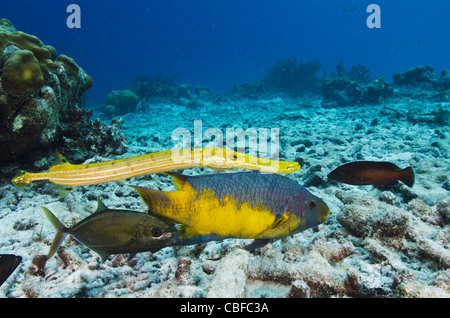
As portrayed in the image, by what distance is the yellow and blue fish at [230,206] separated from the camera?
1.84 m

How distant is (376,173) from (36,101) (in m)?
5.52

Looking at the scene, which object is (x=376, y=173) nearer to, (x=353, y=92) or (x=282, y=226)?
(x=282, y=226)

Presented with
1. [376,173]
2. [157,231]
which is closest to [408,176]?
[376,173]

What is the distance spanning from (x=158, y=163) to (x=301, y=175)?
11.4 ft

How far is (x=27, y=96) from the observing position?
4.32 m

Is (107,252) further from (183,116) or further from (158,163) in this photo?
(183,116)

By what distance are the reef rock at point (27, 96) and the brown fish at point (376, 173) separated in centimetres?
504

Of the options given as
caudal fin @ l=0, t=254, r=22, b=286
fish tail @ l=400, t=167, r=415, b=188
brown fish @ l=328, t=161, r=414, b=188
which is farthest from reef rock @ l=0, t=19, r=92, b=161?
fish tail @ l=400, t=167, r=415, b=188

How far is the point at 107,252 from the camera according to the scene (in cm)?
208

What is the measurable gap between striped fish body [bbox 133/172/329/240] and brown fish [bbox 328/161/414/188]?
56.2 inches

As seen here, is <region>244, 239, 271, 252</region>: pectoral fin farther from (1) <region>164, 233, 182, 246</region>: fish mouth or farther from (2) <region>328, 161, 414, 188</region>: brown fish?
(2) <region>328, 161, 414, 188</region>: brown fish
